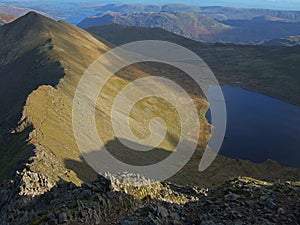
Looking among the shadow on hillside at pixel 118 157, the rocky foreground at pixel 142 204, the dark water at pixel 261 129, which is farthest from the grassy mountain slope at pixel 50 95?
the dark water at pixel 261 129

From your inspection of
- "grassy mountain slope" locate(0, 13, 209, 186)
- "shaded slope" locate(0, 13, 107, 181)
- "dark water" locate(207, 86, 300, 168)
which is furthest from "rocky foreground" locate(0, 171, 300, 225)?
"dark water" locate(207, 86, 300, 168)

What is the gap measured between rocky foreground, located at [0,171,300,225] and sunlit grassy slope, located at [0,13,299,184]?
455 inches

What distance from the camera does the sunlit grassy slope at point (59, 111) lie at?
58.1 meters

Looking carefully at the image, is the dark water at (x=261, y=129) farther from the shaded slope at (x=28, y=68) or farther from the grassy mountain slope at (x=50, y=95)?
the shaded slope at (x=28, y=68)

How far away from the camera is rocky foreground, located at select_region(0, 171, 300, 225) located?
23.5m

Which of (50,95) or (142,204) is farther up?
(142,204)

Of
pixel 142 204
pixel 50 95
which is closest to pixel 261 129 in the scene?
pixel 50 95

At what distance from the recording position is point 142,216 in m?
24.7

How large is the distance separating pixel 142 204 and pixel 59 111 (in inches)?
2004

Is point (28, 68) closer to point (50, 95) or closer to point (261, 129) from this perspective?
point (50, 95)

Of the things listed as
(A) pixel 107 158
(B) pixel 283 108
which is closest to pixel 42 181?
(A) pixel 107 158

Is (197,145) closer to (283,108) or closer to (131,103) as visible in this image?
(131,103)

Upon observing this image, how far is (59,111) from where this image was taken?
76.8m

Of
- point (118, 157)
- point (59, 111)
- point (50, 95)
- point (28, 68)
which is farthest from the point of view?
point (28, 68)
